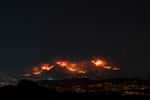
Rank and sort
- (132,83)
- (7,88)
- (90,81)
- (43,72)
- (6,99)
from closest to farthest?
(6,99)
(7,88)
(132,83)
(90,81)
(43,72)

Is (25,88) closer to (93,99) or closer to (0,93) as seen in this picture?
(0,93)

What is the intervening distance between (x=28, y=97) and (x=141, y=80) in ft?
182

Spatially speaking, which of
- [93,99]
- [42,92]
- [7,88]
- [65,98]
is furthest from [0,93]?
[93,99]

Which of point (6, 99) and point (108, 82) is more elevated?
point (108, 82)

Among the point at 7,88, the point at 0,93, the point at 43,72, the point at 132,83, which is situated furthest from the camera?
the point at 43,72

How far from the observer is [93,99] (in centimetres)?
5569

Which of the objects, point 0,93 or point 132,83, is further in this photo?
point 132,83

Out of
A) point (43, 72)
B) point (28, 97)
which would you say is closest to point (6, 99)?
point (28, 97)

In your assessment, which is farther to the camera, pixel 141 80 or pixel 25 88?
pixel 141 80

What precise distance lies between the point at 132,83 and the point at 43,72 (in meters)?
68.5

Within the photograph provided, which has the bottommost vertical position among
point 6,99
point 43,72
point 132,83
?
point 6,99

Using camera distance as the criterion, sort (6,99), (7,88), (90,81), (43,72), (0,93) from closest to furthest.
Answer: (6,99) < (0,93) < (7,88) < (90,81) < (43,72)

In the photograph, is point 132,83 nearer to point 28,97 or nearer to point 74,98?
point 74,98

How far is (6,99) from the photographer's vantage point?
45.9 meters
